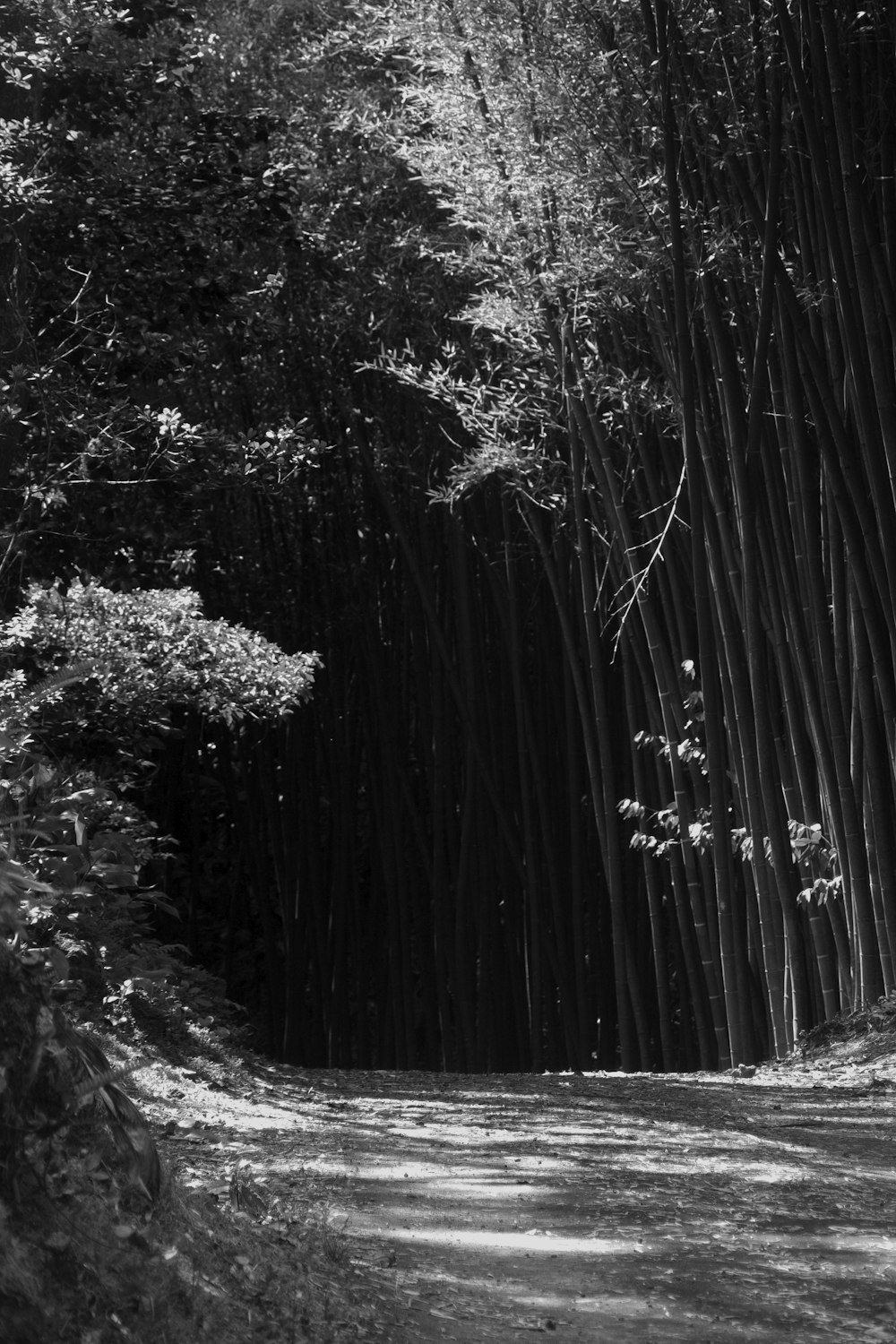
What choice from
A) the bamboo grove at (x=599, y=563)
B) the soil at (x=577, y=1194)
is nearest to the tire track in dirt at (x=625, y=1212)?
the soil at (x=577, y=1194)

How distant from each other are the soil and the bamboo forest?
102 cm

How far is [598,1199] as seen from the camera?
7.16 ft

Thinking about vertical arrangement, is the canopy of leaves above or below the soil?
above

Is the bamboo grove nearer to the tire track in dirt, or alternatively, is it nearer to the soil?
the soil

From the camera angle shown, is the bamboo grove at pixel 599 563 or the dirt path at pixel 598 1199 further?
the bamboo grove at pixel 599 563

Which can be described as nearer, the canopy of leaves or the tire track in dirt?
the tire track in dirt

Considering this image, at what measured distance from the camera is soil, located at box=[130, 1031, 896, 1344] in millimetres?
1657

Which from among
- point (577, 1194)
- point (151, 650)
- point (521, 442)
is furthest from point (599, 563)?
point (577, 1194)

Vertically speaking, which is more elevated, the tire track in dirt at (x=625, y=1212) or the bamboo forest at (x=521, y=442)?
the bamboo forest at (x=521, y=442)

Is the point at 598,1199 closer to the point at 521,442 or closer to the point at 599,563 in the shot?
the point at 521,442

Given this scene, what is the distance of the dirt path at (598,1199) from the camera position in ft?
5.43

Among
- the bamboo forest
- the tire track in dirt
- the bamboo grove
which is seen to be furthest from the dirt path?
the bamboo grove

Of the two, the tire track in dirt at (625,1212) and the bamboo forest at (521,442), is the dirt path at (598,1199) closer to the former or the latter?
the tire track in dirt at (625,1212)

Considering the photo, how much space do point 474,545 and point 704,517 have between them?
2742 millimetres
